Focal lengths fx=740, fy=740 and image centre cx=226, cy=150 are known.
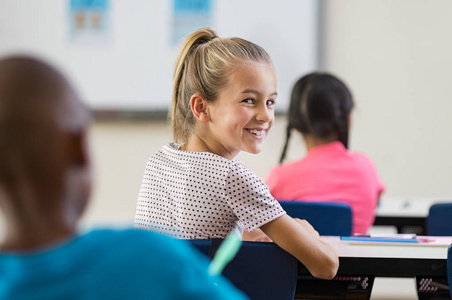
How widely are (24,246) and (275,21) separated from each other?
4532 millimetres

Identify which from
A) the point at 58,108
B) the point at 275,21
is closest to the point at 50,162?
the point at 58,108

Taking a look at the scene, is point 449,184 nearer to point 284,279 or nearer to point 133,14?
point 133,14

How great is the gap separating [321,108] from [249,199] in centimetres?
137

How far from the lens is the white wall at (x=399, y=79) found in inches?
195

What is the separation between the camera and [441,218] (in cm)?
231

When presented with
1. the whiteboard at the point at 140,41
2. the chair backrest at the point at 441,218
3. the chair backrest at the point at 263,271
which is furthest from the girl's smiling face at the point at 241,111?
the whiteboard at the point at 140,41

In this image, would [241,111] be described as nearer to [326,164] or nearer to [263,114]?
[263,114]

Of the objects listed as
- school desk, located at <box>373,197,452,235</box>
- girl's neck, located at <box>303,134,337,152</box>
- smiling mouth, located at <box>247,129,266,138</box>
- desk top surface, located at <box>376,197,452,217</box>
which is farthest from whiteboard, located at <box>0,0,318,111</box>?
smiling mouth, located at <box>247,129,266,138</box>

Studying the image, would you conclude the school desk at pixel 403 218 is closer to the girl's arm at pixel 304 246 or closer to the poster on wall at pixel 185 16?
the girl's arm at pixel 304 246

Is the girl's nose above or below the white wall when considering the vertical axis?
above

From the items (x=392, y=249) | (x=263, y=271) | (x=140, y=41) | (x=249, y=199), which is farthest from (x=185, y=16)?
(x=263, y=271)

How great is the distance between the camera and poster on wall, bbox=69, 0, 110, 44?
5320mm

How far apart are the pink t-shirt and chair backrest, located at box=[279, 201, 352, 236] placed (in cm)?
46

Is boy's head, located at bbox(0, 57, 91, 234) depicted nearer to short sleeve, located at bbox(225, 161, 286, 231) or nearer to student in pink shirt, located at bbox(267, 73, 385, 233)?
short sleeve, located at bbox(225, 161, 286, 231)
